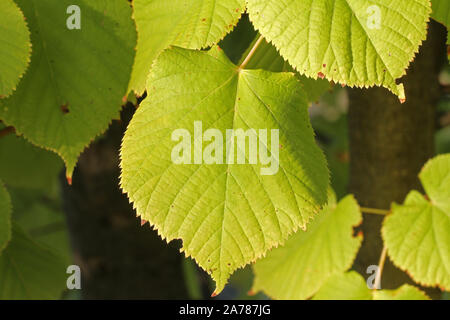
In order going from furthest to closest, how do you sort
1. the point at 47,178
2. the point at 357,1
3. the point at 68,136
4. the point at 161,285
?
the point at 161,285 < the point at 47,178 < the point at 68,136 < the point at 357,1

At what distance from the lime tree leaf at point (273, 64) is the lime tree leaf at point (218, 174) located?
0.31 ft

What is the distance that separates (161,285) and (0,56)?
3.59ft

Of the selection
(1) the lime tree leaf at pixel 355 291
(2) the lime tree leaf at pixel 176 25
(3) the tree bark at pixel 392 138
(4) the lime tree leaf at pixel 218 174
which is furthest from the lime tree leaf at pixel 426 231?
(2) the lime tree leaf at pixel 176 25

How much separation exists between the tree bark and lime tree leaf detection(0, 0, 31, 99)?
66 centimetres

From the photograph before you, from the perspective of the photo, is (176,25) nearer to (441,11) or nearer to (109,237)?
(441,11)

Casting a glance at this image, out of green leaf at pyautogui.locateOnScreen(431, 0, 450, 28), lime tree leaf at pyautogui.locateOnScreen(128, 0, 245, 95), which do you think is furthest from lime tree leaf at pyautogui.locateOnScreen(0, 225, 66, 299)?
green leaf at pyautogui.locateOnScreen(431, 0, 450, 28)

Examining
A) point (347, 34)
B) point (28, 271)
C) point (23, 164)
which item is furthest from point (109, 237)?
point (347, 34)

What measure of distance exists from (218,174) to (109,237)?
1.05 m

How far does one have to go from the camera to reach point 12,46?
26.5 inches

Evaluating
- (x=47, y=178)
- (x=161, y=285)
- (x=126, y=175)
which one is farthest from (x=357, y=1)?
(x=161, y=285)

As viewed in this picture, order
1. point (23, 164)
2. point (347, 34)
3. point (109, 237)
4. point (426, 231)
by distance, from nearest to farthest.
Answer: point (347, 34)
point (426, 231)
point (23, 164)
point (109, 237)

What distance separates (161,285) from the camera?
1.64 meters

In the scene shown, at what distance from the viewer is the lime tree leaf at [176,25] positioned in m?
0.64

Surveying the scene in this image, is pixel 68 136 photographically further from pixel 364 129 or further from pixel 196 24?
pixel 364 129
